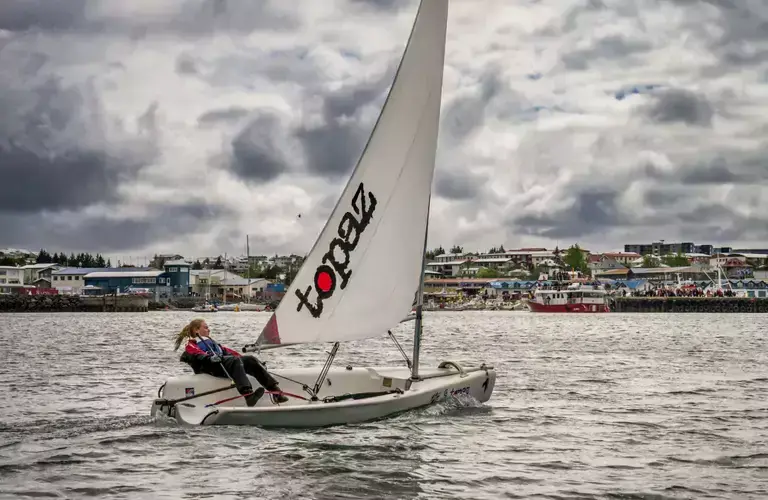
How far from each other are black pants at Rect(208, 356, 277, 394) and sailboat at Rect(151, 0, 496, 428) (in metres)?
0.27

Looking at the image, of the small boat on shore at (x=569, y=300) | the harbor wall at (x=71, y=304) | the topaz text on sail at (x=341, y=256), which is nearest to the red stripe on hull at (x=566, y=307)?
the small boat on shore at (x=569, y=300)

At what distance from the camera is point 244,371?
15922 mm

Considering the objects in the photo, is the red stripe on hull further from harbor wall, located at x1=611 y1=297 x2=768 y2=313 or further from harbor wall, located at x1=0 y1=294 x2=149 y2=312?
harbor wall, located at x1=0 y1=294 x2=149 y2=312

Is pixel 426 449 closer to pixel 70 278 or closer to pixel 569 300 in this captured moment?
pixel 569 300

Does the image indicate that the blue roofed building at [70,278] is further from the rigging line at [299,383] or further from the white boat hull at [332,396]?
the rigging line at [299,383]

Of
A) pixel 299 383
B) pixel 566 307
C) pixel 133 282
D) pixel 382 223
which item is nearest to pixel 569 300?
pixel 566 307

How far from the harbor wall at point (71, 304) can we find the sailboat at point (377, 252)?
140 m

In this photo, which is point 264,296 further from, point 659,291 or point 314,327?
point 314,327

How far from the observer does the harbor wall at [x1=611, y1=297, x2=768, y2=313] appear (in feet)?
502

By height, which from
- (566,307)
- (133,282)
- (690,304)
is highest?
(133,282)

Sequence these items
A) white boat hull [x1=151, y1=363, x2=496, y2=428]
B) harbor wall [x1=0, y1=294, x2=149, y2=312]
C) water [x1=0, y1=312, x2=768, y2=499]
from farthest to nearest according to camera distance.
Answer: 1. harbor wall [x1=0, y1=294, x2=149, y2=312]
2. white boat hull [x1=151, y1=363, x2=496, y2=428]
3. water [x1=0, y1=312, x2=768, y2=499]

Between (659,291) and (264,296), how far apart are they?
79.4 m

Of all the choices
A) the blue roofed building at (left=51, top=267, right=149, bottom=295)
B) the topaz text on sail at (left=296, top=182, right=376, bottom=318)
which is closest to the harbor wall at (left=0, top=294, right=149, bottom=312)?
the blue roofed building at (left=51, top=267, right=149, bottom=295)

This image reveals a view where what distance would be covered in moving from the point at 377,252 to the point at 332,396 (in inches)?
113
